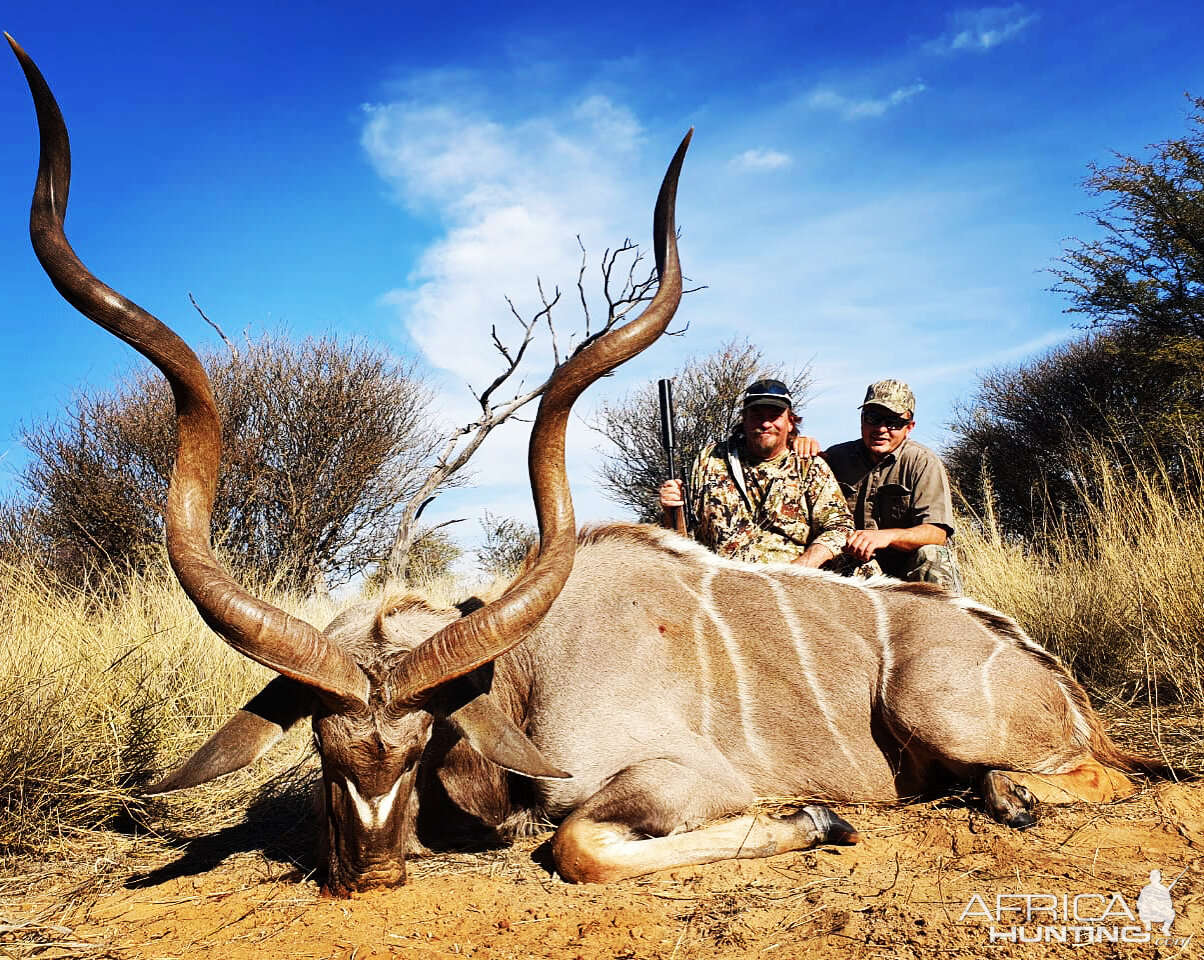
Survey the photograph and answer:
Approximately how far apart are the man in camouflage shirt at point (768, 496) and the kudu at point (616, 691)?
3.20ft

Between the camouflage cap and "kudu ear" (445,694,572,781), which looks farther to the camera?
the camouflage cap

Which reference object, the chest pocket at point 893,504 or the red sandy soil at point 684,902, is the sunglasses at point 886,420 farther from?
the red sandy soil at point 684,902

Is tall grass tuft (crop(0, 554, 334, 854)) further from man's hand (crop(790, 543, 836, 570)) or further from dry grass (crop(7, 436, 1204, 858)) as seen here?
man's hand (crop(790, 543, 836, 570))

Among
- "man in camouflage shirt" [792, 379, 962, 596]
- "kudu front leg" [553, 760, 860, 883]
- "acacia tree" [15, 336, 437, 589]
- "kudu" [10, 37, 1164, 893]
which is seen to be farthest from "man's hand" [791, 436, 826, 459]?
"acacia tree" [15, 336, 437, 589]

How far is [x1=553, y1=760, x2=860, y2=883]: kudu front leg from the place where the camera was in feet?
9.47

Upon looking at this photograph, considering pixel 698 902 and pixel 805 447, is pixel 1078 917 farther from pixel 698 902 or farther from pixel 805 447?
pixel 805 447

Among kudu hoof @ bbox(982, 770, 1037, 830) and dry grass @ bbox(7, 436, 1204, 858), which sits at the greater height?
dry grass @ bbox(7, 436, 1204, 858)

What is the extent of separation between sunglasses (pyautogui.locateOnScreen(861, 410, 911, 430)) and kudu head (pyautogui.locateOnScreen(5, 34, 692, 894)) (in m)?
2.75

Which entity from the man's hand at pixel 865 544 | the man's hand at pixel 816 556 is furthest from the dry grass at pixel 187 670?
the man's hand at pixel 816 556

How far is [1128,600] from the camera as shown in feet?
17.4

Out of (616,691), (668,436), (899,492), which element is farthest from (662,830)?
(668,436)

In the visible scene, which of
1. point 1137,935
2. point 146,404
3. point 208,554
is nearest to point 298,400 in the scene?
point 146,404

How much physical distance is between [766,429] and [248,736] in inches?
128

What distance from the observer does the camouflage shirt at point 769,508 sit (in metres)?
5.00
